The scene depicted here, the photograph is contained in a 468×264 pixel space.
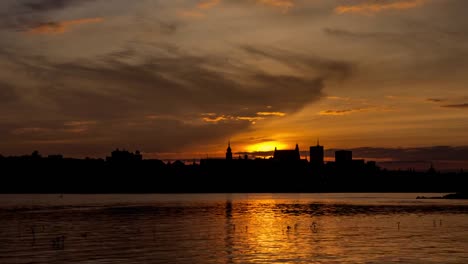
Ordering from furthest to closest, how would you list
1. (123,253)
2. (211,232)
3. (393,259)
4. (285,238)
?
(211,232), (285,238), (123,253), (393,259)

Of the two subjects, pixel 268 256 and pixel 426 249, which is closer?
pixel 268 256

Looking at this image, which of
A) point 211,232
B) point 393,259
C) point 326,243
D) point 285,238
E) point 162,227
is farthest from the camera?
point 162,227

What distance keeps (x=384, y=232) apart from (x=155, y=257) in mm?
47060

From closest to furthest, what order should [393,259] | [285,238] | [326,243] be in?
1. [393,259]
2. [326,243]
3. [285,238]

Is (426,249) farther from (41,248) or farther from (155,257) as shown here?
(41,248)

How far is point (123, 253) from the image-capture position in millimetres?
64438

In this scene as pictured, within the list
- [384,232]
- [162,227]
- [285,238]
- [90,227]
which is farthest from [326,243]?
[90,227]

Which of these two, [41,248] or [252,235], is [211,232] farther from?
[41,248]

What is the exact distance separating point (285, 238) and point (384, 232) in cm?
2034

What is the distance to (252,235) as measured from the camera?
88.4 metres

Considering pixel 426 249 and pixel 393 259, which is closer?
pixel 393 259

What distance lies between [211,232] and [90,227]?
24638 millimetres

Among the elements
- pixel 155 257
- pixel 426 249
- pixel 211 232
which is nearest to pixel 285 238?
pixel 211 232

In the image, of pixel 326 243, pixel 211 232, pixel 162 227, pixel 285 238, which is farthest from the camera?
pixel 162 227
